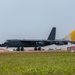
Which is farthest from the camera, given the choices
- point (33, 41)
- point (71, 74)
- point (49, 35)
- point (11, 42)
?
point (49, 35)

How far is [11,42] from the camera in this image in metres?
114

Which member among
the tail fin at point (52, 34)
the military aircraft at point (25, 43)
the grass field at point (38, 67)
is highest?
the tail fin at point (52, 34)

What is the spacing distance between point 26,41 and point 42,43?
682cm

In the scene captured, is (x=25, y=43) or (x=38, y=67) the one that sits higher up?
(x=25, y=43)

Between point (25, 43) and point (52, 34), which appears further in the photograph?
point (52, 34)

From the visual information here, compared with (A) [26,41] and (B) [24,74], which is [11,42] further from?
(B) [24,74]

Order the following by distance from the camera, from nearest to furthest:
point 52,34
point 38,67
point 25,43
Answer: point 38,67
point 25,43
point 52,34

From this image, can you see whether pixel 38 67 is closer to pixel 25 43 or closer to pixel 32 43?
pixel 25 43

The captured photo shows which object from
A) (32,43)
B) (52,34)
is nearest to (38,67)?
(32,43)

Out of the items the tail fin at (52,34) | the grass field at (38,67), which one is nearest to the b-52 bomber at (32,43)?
the tail fin at (52,34)

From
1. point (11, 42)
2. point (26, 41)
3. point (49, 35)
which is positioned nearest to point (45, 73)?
point (11, 42)

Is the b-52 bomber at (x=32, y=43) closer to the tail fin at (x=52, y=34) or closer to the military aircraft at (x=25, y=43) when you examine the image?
the military aircraft at (x=25, y=43)

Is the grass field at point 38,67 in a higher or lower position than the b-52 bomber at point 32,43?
lower

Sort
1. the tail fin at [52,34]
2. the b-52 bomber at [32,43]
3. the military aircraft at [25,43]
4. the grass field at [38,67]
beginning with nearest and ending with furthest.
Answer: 1. the grass field at [38,67]
2. the military aircraft at [25,43]
3. the b-52 bomber at [32,43]
4. the tail fin at [52,34]
